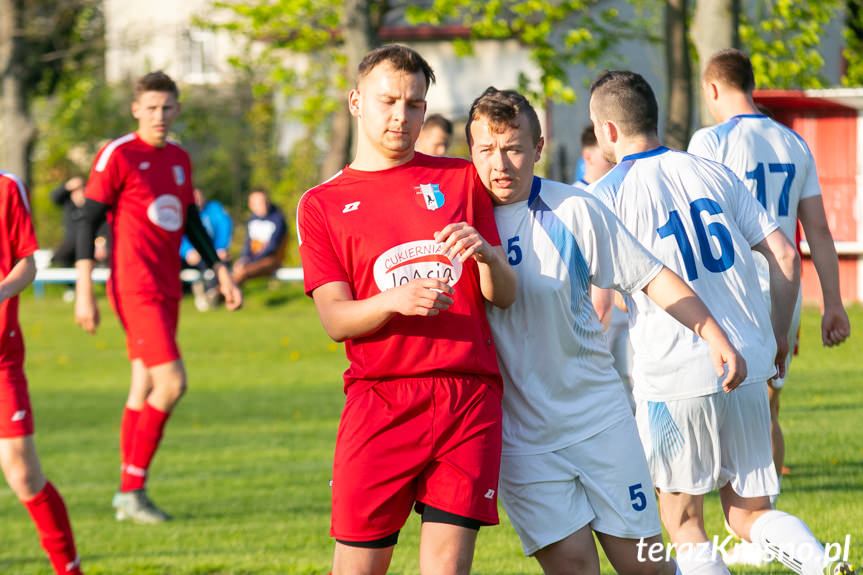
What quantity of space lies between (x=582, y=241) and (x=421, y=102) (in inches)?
27.9

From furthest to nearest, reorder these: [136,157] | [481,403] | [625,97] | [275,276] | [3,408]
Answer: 1. [275,276]
2. [136,157]
3. [3,408]
4. [625,97]
5. [481,403]

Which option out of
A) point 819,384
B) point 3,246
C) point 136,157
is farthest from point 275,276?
point 3,246

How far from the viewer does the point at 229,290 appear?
790 centimetres

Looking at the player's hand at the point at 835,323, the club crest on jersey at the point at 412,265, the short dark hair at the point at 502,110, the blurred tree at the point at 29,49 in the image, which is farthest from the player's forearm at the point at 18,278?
the blurred tree at the point at 29,49

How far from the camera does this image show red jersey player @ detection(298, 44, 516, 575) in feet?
12.5

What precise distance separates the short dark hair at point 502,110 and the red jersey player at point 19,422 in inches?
Result: 107

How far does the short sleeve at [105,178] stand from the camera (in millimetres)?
7836

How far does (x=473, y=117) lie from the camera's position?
404 cm

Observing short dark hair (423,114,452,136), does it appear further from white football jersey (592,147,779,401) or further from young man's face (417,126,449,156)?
white football jersey (592,147,779,401)

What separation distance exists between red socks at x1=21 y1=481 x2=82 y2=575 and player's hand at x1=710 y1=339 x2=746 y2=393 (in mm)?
3372

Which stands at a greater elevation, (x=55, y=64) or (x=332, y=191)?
(x=55, y=64)

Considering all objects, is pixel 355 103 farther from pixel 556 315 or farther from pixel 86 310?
pixel 86 310

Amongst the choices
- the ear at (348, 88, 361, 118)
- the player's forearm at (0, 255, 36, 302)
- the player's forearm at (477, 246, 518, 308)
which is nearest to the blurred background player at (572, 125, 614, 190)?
the player's forearm at (0, 255, 36, 302)

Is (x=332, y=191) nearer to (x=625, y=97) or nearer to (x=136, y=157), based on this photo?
(x=625, y=97)
